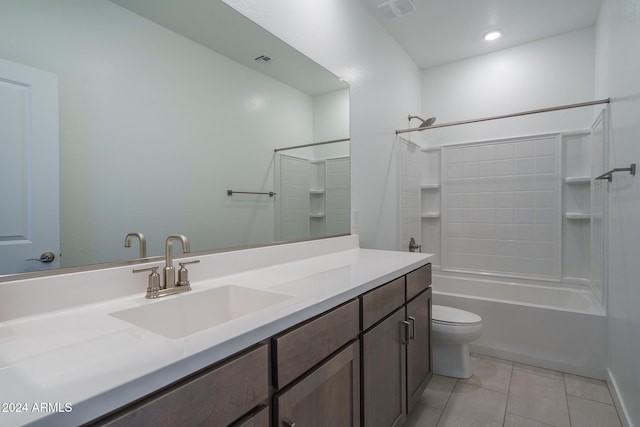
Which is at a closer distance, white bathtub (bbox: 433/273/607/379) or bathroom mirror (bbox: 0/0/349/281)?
bathroom mirror (bbox: 0/0/349/281)

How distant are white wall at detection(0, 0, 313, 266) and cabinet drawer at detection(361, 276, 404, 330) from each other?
1.96ft

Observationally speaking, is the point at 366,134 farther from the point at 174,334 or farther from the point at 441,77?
the point at 174,334

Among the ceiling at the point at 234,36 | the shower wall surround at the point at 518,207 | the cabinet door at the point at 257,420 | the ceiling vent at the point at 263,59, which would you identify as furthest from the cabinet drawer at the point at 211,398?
the shower wall surround at the point at 518,207

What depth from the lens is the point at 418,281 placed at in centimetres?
170

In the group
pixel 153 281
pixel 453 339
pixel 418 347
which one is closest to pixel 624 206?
pixel 453 339

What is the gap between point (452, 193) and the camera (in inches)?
130

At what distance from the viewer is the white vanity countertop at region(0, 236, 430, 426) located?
459 mm

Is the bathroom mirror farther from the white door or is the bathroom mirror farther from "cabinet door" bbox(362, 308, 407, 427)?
"cabinet door" bbox(362, 308, 407, 427)

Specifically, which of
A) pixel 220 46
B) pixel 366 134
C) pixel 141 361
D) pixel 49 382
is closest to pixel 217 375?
pixel 141 361

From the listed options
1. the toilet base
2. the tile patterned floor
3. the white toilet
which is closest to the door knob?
the tile patterned floor

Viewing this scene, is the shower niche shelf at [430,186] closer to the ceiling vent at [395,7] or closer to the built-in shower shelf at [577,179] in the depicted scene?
the built-in shower shelf at [577,179]

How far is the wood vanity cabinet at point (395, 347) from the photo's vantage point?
4.00 ft

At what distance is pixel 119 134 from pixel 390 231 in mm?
2125

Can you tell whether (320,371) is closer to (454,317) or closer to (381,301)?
(381,301)
